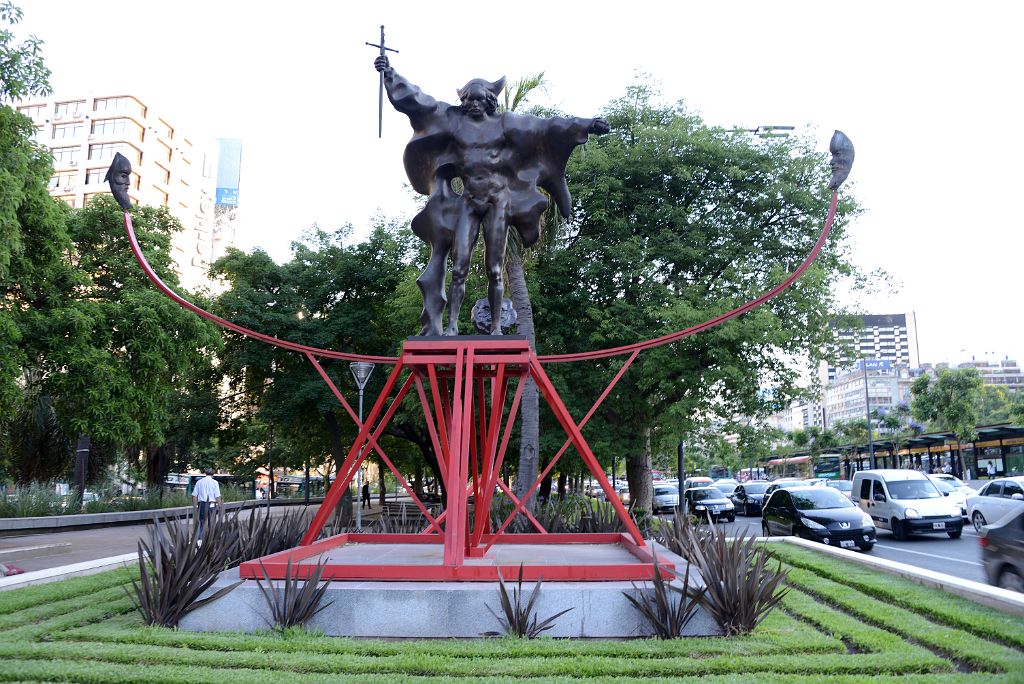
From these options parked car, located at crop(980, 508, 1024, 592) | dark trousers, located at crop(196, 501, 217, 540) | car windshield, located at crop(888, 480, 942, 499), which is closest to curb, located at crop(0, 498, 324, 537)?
dark trousers, located at crop(196, 501, 217, 540)

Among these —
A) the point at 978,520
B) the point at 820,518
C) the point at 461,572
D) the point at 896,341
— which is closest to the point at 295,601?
the point at 461,572

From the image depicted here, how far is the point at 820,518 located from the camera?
51.8ft

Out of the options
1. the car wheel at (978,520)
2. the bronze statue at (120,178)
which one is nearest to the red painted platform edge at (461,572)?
the bronze statue at (120,178)

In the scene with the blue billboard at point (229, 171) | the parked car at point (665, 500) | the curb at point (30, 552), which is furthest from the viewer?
the blue billboard at point (229, 171)

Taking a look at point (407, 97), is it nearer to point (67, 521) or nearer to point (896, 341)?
point (67, 521)

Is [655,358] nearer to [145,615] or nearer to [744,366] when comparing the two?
[744,366]

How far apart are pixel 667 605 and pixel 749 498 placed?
28.9 m

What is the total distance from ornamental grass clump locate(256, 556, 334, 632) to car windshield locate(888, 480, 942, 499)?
16757mm

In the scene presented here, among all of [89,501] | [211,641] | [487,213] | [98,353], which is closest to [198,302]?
[98,353]

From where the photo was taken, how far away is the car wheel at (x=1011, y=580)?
828 cm

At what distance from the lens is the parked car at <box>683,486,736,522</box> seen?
92.1 ft

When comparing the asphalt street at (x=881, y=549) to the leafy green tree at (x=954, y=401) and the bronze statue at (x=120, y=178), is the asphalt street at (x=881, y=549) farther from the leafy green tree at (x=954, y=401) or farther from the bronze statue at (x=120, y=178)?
the leafy green tree at (x=954, y=401)

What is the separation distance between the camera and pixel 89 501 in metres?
24.2

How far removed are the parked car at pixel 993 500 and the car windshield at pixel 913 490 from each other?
4.00 feet
